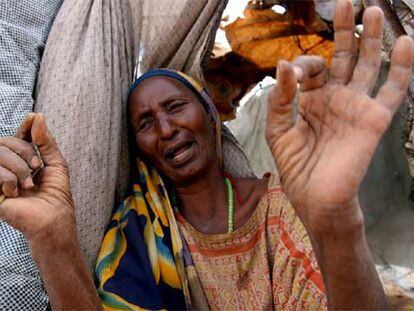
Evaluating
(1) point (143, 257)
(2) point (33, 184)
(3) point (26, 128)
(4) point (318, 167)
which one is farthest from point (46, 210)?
(4) point (318, 167)

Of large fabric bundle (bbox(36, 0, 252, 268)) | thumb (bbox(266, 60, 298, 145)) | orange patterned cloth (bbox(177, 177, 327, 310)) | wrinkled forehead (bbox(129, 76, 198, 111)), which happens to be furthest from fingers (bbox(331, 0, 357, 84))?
large fabric bundle (bbox(36, 0, 252, 268))

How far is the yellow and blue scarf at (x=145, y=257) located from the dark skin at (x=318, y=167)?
0.26 meters

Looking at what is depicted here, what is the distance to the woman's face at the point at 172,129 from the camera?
2195 mm

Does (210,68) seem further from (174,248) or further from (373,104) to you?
(373,104)

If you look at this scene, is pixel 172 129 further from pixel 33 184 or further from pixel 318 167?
pixel 318 167

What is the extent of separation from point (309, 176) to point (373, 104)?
224 mm

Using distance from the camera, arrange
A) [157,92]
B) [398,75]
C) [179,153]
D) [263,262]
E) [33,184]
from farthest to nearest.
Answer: [157,92] < [179,153] < [263,262] < [33,184] < [398,75]

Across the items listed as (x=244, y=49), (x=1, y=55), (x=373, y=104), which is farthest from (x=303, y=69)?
(x=244, y=49)

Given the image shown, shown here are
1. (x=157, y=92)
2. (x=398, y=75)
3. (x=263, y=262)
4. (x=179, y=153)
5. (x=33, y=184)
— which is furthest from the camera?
(x=157, y=92)

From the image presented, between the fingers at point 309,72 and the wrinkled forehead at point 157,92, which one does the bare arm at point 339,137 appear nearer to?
the fingers at point 309,72

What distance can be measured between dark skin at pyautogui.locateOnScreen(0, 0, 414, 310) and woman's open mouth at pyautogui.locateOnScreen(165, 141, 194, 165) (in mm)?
616

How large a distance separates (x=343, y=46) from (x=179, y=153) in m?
0.88

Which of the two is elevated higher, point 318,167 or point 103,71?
point 318,167

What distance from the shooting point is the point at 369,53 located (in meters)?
1.44
